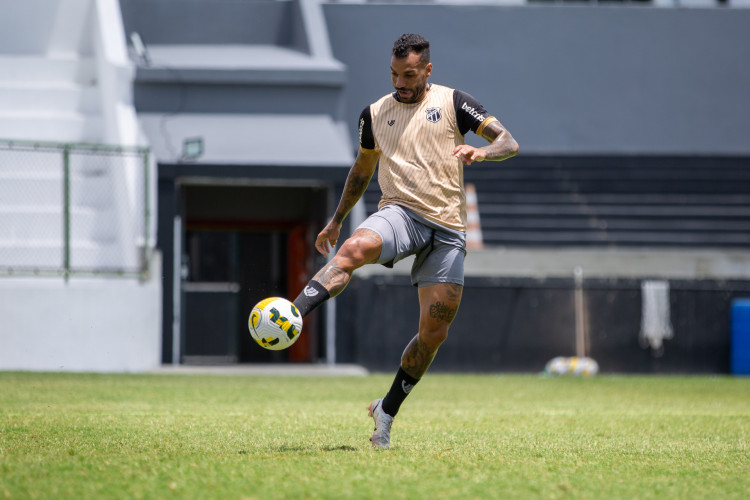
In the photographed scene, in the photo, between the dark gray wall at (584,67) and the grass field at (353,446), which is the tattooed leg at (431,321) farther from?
the dark gray wall at (584,67)

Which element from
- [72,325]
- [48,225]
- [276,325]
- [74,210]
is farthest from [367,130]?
[74,210]

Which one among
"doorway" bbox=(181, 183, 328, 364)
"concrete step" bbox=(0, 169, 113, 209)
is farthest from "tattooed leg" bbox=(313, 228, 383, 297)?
"doorway" bbox=(181, 183, 328, 364)

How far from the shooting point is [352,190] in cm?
632

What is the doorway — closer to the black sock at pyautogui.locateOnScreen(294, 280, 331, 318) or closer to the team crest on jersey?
the team crest on jersey

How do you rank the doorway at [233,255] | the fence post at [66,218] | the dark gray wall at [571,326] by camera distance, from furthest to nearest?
the doorway at [233,255] < the dark gray wall at [571,326] < the fence post at [66,218]

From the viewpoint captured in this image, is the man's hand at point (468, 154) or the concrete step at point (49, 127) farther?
the concrete step at point (49, 127)

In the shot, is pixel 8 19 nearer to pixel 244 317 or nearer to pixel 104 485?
pixel 244 317

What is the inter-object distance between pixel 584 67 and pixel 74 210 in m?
11.9

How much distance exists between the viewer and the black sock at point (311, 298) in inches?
204

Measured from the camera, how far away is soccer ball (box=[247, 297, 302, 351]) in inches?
198

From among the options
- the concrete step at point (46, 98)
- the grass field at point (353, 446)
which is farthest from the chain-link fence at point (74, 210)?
the grass field at point (353, 446)

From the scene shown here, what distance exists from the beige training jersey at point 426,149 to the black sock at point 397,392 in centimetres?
88

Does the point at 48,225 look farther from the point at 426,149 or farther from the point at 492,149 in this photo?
the point at 492,149

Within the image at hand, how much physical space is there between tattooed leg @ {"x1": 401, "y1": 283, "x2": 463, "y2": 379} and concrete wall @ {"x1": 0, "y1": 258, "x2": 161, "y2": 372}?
399 inches
